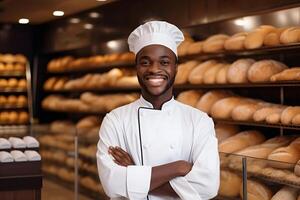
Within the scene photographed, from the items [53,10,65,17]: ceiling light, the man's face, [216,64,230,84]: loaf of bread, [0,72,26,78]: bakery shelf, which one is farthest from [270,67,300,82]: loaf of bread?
[0,72,26,78]: bakery shelf

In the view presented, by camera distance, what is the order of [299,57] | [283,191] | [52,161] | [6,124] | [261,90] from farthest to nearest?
[6,124]
[52,161]
[261,90]
[299,57]
[283,191]

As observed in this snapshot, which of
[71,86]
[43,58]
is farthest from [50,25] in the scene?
[71,86]

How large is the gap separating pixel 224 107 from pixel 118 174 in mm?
2227

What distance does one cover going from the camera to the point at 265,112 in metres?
3.34

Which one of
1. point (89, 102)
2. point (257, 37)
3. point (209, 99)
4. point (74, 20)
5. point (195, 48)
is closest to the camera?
point (257, 37)

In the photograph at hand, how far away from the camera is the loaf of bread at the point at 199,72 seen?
158 inches

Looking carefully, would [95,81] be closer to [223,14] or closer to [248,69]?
[223,14]

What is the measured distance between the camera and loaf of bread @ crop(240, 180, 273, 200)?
2.46 meters

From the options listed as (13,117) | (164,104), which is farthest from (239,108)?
(13,117)

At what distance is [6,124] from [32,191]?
4439 millimetres

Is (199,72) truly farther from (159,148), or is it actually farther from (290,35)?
(159,148)

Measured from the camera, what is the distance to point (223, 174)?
2643 mm

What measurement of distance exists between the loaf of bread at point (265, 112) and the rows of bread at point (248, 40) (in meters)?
0.41

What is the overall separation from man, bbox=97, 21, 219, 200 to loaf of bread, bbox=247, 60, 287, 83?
1.84 metres
